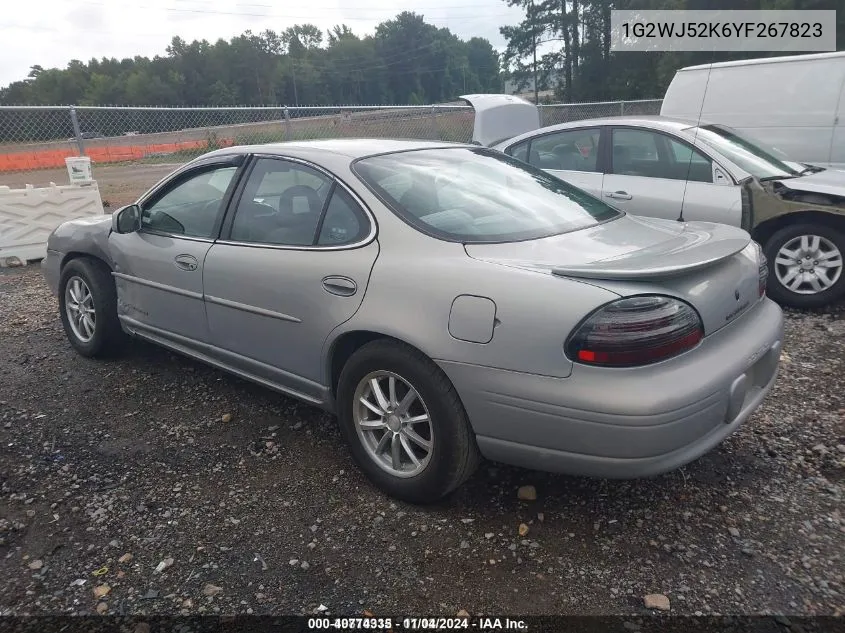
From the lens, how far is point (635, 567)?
2.35 metres

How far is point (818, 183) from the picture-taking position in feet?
17.0

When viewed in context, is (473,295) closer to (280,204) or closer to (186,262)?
(280,204)

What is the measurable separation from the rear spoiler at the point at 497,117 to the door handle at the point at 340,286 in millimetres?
5182

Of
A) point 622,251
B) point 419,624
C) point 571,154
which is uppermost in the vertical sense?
point 571,154

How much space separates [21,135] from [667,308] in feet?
31.6

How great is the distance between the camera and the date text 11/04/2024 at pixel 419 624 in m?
2.12

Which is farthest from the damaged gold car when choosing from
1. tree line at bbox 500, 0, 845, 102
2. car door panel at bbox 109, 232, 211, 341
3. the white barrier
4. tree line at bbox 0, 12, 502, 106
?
tree line at bbox 0, 12, 502, 106

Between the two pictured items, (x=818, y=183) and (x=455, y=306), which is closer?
(x=455, y=306)

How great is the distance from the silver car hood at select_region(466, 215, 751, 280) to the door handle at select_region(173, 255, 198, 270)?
1719mm

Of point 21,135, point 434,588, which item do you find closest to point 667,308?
point 434,588

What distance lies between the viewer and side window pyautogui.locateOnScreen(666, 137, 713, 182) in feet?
17.5

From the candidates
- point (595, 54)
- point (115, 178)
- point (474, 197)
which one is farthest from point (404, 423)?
point (595, 54)

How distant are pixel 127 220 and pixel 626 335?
121 inches

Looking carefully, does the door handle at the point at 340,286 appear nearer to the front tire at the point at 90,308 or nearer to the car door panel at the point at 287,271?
the car door panel at the point at 287,271
